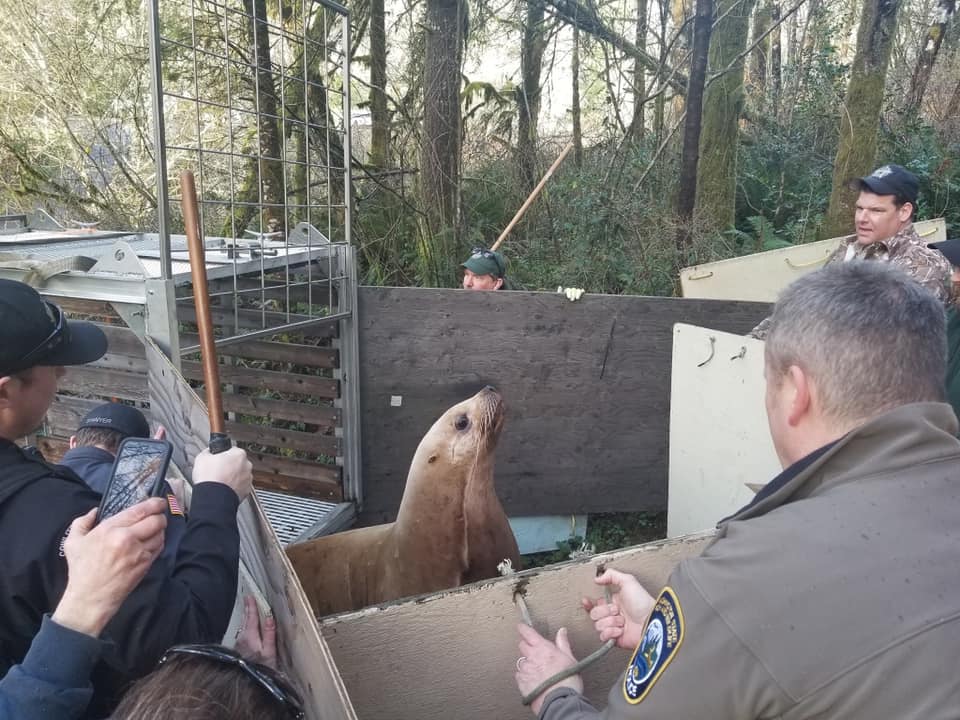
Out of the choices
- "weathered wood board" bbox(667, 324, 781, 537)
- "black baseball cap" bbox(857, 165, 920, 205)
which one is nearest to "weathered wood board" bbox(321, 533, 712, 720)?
"weathered wood board" bbox(667, 324, 781, 537)

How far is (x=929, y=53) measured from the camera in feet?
31.9

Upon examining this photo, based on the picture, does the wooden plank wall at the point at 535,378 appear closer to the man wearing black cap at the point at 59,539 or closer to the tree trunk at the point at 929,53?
the man wearing black cap at the point at 59,539

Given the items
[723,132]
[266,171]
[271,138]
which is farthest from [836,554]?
[723,132]

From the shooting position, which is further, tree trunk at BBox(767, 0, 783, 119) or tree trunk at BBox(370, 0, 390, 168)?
tree trunk at BBox(767, 0, 783, 119)

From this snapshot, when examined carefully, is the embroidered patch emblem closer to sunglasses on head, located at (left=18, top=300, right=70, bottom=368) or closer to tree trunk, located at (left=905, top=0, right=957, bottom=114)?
sunglasses on head, located at (left=18, top=300, right=70, bottom=368)

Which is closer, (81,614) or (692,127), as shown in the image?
(81,614)

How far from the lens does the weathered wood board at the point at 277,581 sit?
1.06 m

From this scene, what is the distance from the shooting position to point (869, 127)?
711cm

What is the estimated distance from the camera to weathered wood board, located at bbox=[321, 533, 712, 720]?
148 cm

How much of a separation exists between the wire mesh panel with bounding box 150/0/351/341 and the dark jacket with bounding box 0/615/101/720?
90.8 inches

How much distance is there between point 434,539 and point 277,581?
1.19 m

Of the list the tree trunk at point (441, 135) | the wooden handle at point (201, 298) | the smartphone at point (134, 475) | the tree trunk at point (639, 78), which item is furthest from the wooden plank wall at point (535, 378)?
the tree trunk at point (639, 78)

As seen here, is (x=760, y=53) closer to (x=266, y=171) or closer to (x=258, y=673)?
(x=266, y=171)

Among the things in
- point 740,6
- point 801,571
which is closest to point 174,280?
point 801,571
